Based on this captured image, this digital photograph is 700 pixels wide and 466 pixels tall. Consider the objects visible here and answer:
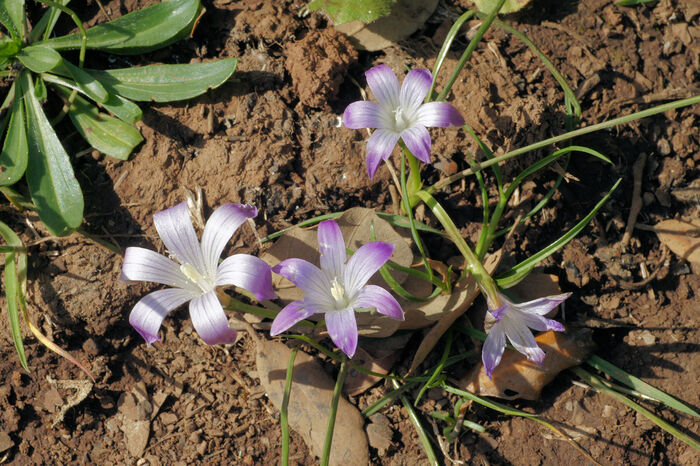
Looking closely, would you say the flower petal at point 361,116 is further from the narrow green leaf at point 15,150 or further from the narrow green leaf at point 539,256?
the narrow green leaf at point 15,150

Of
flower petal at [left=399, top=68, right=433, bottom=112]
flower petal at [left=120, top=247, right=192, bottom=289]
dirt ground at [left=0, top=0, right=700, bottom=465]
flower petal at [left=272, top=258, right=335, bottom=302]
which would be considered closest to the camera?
flower petal at [left=272, top=258, right=335, bottom=302]

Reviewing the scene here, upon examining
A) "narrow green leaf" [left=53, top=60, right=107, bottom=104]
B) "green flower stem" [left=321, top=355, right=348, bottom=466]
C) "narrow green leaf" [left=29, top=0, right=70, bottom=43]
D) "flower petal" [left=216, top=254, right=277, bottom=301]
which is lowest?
"green flower stem" [left=321, top=355, right=348, bottom=466]

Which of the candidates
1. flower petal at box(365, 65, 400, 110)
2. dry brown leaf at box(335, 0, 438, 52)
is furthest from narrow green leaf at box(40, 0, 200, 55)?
flower petal at box(365, 65, 400, 110)

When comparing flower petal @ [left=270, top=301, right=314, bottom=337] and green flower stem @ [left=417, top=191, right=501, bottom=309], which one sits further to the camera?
green flower stem @ [left=417, top=191, right=501, bottom=309]

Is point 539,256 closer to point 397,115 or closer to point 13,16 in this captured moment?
point 397,115

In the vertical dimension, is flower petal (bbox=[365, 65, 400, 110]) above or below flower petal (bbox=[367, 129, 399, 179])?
above

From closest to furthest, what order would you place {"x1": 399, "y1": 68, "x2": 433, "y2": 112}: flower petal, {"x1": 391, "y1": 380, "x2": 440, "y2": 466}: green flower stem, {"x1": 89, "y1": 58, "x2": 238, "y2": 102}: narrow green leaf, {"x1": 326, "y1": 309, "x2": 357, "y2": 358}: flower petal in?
1. {"x1": 326, "y1": 309, "x2": 357, "y2": 358}: flower petal
2. {"x1": 399, "y1": 68, "x2": 433, "y2": 112}: flower petal
3. {"x1": 391, "y1": 380, "x2": 440, "y2": 466}: green flower stem
4. {"x1": 89, "y1": 58, "x2": 238, "y2": 102}: narrow green leaf

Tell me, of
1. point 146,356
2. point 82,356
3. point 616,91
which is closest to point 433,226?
point 616,91

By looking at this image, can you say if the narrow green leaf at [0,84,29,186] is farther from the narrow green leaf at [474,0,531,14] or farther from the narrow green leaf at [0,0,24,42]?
the narrow green leaf at [474,0,531,14]
